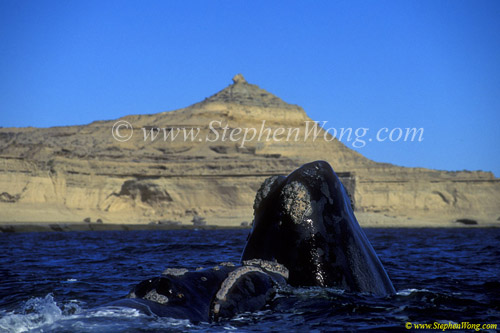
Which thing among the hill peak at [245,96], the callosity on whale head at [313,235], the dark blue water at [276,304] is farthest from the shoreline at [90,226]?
the hill peak at [245,96]

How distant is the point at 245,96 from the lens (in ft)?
315

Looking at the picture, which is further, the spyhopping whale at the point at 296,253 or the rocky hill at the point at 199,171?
the rocky hill at the point at 199,171

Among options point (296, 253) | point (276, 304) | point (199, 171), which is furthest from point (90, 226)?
point (276, 304)

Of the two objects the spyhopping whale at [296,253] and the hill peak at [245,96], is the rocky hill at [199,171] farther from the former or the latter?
the spyhopping whale at [296,253]

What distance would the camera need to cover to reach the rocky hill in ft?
185

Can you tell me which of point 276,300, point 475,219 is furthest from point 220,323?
point 475,219

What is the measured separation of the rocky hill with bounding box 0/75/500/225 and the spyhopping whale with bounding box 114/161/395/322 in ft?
152

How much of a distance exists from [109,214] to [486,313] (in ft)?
191

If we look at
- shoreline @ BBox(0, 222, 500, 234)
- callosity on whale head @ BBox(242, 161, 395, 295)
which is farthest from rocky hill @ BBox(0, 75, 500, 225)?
callosity on whale head @ BBox(242, 161, 395, 295)

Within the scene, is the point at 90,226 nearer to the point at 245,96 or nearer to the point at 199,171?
the point at 199,171

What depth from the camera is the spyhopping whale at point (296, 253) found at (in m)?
4.66

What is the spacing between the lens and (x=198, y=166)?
68875 millimetres

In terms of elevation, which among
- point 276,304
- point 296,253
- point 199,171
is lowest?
point 276,304

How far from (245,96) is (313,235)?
9134 centimetres
